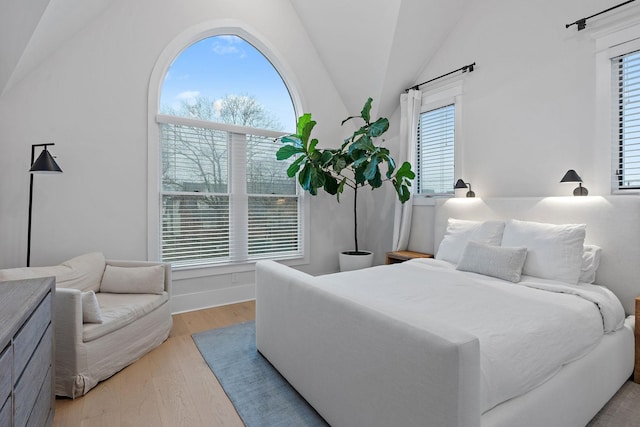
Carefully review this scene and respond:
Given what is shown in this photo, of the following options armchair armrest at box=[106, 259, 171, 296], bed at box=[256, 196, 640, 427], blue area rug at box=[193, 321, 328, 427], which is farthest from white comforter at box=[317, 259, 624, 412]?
armchair armrest at box=[106, 259, 171, 296]

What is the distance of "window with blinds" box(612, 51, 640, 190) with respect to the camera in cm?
250

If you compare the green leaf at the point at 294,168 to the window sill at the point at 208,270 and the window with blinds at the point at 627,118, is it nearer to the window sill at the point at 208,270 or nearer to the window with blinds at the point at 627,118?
the window sill at the point at 208,270

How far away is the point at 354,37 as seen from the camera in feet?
13.1

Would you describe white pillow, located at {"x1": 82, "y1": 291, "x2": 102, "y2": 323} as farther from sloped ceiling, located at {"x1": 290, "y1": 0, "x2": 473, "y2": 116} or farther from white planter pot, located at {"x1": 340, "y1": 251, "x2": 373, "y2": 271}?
sloped ceiling, located at {"x1": 290, "y1": 0, "x2": 473, "y2": 116}

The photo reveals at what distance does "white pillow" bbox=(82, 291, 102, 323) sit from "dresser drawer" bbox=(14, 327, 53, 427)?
41 cm

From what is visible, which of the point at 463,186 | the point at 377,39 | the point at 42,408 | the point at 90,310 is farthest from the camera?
the point at 377,39

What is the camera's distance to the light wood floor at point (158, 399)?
69.9 inches

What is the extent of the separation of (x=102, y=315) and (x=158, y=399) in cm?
74

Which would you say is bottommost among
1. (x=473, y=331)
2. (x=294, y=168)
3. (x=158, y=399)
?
(x=158, y=399)

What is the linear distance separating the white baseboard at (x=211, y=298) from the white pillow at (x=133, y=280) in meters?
0.64

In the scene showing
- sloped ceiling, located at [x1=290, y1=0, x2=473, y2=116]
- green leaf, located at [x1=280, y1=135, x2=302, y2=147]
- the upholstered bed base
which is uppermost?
sloped ceiling, located at [x1=290, y1=0, x2=473, y2=116]

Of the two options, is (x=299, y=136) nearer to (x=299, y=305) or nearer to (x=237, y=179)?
→ (x=237, y=179)

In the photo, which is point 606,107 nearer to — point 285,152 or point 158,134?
point 285,152

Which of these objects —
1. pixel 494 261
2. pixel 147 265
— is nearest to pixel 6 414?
pixel 147 265
